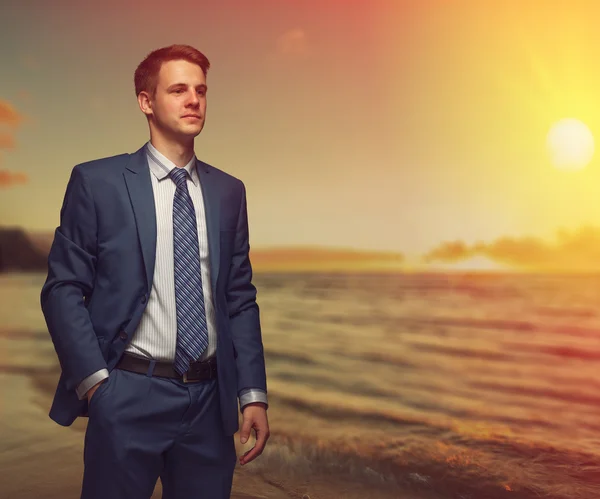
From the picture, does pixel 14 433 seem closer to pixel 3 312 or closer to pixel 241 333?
pixel 241 333

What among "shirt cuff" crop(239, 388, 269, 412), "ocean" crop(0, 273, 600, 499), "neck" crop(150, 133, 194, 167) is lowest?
"ocean" crop(0, 273, 600, 499)

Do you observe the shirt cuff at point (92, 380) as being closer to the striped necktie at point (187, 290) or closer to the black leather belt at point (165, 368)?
the black leather belt at point (165, 368)

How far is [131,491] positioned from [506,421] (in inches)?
209

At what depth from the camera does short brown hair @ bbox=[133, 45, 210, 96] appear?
164 cm

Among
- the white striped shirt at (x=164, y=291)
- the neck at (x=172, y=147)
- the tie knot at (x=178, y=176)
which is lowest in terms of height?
the white striped shirt at (x=164, y=291)

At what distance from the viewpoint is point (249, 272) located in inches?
69.6

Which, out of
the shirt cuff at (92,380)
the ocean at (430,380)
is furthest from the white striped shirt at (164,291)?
the ocean at (430,380)

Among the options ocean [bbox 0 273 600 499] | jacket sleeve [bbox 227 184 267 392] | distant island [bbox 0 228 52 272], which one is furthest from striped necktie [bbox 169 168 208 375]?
distant island [bbox 0 228 52 272]

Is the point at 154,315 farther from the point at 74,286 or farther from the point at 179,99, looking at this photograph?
the point at 179,99

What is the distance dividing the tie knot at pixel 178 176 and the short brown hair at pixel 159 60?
0.59 ft

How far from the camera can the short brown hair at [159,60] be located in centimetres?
164

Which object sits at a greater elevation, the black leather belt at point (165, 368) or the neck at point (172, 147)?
the neck at point (172, 147)

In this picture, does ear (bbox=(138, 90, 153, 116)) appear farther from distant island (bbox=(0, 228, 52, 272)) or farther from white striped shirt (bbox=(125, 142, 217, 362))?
distant island (bbox=(0, 228, 52, 272))

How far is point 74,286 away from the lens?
1.52m
